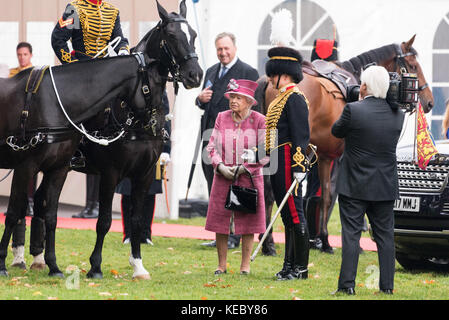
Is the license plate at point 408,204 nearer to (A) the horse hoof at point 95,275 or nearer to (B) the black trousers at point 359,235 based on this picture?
(B) the black trousers at point 359,235

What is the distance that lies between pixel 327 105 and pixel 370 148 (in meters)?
2.94

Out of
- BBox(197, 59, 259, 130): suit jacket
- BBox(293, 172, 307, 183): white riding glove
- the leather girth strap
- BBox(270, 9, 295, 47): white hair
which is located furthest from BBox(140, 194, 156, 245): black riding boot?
the leather girth strap

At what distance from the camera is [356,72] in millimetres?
10391

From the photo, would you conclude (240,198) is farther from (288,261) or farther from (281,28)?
(281,28)

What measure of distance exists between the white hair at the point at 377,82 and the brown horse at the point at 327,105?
7.75 ft

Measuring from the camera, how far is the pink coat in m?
7.64

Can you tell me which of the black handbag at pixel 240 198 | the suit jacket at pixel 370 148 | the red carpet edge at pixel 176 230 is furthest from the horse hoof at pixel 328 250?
the suit jacket at pixel 370 148

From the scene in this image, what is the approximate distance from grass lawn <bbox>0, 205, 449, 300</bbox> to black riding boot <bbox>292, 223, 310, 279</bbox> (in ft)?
0.35

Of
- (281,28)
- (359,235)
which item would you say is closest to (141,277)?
(359,235)

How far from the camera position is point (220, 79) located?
31.4ft

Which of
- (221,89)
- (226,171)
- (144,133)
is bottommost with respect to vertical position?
(226,171)

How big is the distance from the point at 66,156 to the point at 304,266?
7.25 feet

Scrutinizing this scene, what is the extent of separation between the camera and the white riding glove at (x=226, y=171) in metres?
7.56

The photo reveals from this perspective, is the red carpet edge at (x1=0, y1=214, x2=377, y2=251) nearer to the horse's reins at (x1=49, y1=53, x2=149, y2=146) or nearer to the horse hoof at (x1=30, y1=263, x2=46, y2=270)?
the horse hoof at (x1=30, y1=263, x2=46, y2=270)
